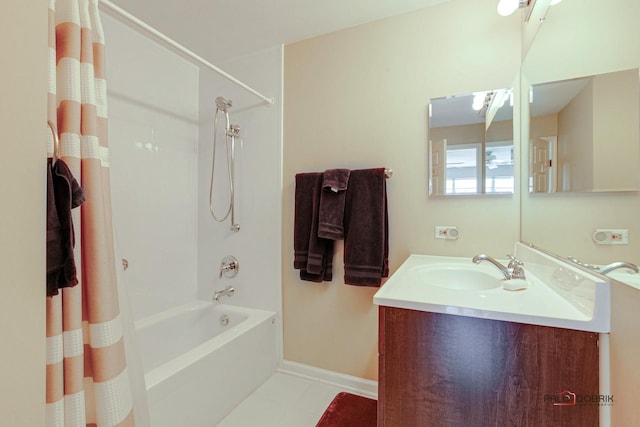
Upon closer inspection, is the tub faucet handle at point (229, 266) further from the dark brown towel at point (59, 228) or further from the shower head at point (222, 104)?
the dark brown towel at point (59, 228)

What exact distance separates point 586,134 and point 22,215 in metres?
1.54

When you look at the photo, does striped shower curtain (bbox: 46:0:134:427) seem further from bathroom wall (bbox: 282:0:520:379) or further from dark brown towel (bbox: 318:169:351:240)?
bathroom wall (bbox: 282:0:520:379)

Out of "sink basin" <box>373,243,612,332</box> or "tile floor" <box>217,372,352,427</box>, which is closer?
"sink basin" <box>373,243,612,332</box>

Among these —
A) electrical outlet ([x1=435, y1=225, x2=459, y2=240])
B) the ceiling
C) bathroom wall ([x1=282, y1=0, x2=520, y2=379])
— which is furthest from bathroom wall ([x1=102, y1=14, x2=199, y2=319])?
electrical outlet ([x1=435, y1=225, x2=459, y2=240])

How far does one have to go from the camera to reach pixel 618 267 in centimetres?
83

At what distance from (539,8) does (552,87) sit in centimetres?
39

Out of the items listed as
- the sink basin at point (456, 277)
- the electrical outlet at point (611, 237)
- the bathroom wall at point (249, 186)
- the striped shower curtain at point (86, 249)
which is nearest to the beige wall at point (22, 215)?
the striped shower curtain at point (86, 249)

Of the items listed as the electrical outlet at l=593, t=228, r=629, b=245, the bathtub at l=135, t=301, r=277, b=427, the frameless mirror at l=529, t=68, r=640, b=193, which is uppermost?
the frameless mirror at l=529, t=68, r=640, b=193

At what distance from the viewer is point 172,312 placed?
2.11 metres

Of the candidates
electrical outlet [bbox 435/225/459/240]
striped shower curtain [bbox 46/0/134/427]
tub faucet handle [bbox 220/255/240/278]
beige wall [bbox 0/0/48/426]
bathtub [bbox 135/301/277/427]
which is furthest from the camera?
tub faucet handle [bbox 220/255/240/278]

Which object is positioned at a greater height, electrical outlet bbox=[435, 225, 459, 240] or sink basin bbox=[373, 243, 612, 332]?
electrical outlet bbox=[435, 225, 459, 240]

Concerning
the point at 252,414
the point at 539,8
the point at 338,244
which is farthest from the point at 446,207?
the point at 252,414

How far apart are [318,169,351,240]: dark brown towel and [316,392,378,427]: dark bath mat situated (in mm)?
987

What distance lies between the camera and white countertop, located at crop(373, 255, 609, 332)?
823mm
